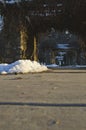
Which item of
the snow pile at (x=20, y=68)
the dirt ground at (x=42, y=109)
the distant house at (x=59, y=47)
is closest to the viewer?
the dirt ground at (x=42, y=109)

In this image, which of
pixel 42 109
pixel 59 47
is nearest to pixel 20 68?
pixel 42 109

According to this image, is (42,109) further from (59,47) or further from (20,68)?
(59,47)

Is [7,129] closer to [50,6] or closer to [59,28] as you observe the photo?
[50,6]

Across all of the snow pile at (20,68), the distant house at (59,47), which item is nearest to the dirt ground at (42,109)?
the snow pile at (20,68)

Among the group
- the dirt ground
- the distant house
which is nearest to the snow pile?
the dirt ground

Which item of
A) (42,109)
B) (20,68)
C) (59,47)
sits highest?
(42,109)

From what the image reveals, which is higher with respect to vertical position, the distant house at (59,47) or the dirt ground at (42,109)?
the dirt ground at (42,109)

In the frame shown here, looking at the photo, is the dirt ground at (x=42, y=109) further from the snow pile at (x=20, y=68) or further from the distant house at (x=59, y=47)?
the distant house at (x=59, y=47)

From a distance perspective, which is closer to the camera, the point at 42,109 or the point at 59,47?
the point at 42,109

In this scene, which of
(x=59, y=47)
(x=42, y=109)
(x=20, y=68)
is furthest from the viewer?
(x=59, y=47)

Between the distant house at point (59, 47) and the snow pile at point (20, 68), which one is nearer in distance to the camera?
the snow pile at point (20, 68)

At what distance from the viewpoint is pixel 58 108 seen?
28.1ft

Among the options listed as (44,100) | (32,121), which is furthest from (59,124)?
(44,100)

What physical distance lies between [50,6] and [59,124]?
24.3 meters
